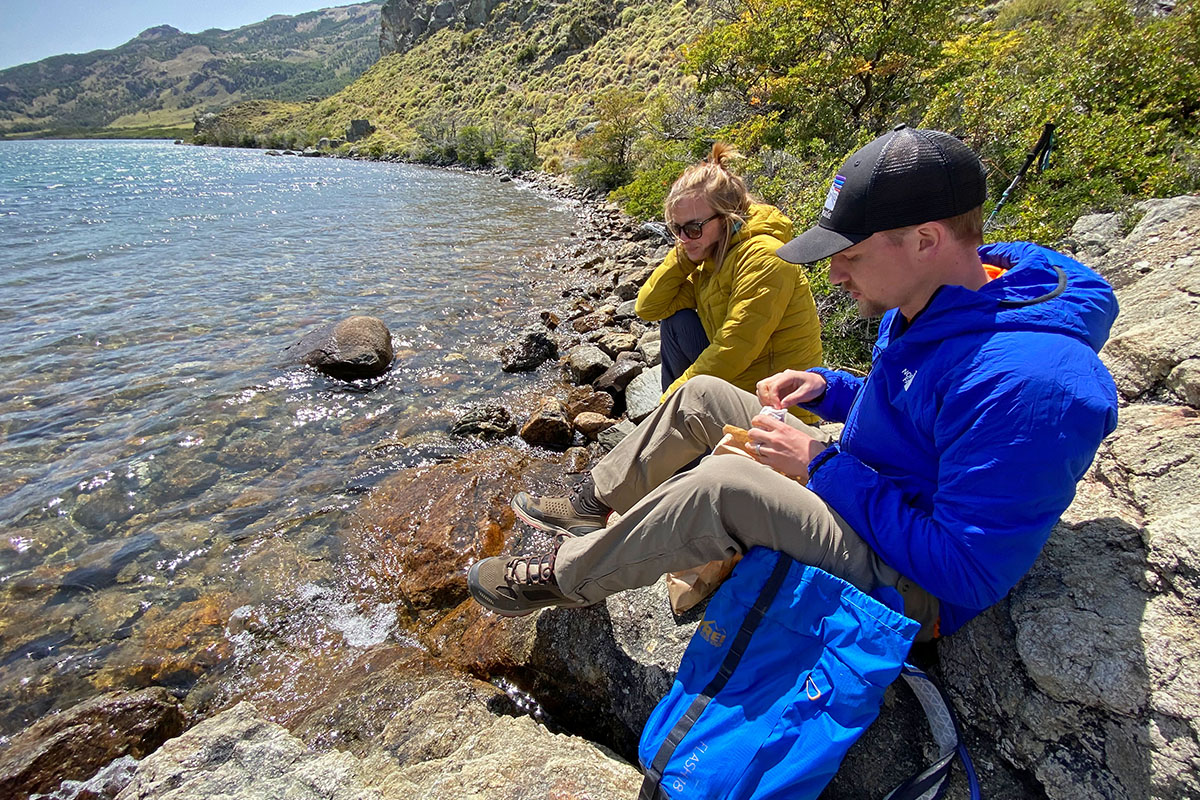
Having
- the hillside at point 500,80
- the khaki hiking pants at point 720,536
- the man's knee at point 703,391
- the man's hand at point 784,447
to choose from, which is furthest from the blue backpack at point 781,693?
the hillside at point 500,80

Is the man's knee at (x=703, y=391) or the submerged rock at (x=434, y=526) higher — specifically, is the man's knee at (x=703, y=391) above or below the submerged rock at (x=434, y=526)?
above

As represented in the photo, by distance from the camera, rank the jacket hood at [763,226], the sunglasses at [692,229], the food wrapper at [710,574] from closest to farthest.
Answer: the food wrapper at [710,574] < the jacket hood at [763,226] < the sunglasses at [692,229]

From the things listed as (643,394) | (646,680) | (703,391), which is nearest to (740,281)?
(703,391)

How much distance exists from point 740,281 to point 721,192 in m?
0.65

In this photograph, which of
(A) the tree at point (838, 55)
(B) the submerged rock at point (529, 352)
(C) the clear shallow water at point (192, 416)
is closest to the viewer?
(C) the clear shallow water at point (192, 416)

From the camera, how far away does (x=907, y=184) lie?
1866mm

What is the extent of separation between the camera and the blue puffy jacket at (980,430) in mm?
1637

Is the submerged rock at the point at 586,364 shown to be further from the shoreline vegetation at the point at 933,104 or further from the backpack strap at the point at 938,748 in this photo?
the backpack strap at the point at 938,748

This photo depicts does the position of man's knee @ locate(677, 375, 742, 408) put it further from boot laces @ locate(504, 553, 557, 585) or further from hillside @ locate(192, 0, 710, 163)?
hillside @ locate(192, 0, 710, 163)

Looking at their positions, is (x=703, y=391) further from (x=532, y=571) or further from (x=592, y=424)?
(x=592, y=424)

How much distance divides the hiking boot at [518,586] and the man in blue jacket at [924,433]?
0.21 meters

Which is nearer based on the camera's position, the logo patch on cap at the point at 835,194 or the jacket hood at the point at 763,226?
the logo patch on cap at the point at 835,194

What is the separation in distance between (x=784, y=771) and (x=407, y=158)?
60323 mm

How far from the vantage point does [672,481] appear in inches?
A: 96.0
